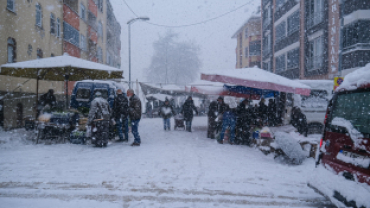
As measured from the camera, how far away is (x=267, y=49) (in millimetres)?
31797

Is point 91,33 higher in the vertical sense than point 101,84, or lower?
higher

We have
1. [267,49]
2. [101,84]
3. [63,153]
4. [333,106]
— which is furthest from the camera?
[267,49]

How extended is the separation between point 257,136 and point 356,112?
5547 mm

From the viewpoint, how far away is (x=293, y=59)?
25.0 meters

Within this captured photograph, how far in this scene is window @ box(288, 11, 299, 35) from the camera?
79.0 feet

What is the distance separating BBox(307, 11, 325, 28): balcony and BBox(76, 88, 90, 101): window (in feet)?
58.5

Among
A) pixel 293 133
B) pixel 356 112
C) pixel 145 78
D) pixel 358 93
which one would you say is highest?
pixel 145 78

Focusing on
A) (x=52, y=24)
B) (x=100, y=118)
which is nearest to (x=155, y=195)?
(x=100, y=118)

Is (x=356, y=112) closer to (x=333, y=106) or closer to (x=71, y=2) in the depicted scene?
(x=333, y=106)

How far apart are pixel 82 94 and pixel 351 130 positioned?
9048 mm

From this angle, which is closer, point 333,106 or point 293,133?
point 333,106

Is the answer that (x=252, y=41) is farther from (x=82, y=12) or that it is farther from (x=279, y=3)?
(x=82, y=12)

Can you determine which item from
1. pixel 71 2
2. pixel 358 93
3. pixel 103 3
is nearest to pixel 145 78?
pixel 103 3

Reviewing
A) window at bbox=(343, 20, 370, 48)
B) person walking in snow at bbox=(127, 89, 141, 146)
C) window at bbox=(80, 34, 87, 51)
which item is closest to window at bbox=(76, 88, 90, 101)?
person walking in snow at bbox=(127, 89, 141, 146)
